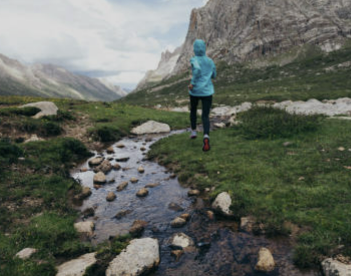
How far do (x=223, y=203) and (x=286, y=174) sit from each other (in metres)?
3.17

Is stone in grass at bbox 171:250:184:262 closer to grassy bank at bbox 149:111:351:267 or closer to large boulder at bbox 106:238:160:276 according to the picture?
large boulder at bbox 106:238:160:276

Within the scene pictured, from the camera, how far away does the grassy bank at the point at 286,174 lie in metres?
6.01

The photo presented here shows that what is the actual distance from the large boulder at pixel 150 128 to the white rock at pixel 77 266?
1922 centimetres

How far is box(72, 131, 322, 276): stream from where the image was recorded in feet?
17.4

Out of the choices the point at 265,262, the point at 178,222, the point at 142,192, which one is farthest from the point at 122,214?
the point at 265,262

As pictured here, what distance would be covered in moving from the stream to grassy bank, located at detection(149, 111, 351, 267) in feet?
1.69

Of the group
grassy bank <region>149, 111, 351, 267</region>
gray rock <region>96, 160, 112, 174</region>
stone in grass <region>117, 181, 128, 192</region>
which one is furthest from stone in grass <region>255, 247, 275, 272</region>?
gray rock <region>96, 160, 112, 174</region>

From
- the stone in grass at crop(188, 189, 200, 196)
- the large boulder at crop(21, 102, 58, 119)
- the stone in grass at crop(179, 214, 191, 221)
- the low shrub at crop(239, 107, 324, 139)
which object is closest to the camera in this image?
the stone in grass at crop(179, 214, 191, 221)

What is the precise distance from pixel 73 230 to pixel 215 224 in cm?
415

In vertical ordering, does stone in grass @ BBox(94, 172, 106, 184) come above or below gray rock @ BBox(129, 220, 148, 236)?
above

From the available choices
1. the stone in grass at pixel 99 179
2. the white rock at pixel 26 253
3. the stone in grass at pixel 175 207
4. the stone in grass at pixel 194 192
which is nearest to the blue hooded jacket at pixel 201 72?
the stone in grass at pixel 194 192

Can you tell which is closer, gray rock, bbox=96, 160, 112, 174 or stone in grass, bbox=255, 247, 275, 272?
stone in grass, bbox=255, 247, 275, 272

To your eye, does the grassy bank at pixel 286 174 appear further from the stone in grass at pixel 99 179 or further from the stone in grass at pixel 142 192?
the stone in grass at pixel 99 179

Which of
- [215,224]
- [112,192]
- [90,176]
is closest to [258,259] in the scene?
[215,224]
